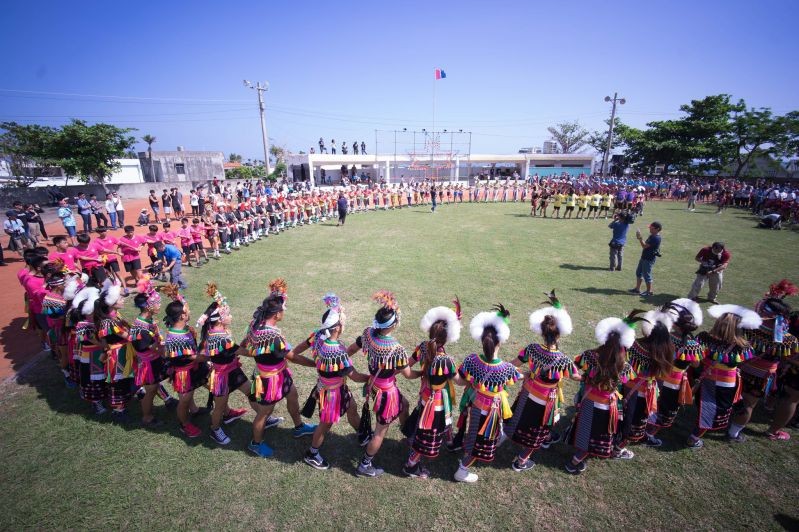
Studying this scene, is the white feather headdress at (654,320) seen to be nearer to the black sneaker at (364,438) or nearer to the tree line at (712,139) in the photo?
the black sneaker at (364,438)

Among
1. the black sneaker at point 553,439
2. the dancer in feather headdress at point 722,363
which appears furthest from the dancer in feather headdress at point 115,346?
the dancer in feather headdress at point 722,363

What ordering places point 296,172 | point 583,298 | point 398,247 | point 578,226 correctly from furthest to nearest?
point 296,172, point 578,226, point 398,247, point 583,298

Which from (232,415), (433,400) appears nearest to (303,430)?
(232,415)

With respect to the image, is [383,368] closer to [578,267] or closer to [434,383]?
[434,383]

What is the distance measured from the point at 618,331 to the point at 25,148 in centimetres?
3947

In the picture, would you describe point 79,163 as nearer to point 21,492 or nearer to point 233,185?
point 233,185

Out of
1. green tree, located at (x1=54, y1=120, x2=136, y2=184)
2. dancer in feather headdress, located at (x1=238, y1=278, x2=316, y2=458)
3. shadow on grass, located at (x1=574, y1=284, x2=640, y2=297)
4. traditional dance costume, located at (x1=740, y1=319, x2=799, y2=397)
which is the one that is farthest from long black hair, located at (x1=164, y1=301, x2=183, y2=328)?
green tree, located at (x1=54, y1=120, x2=136, y2=184)

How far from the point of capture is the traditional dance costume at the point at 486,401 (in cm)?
355

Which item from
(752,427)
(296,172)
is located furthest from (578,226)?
(296,172)

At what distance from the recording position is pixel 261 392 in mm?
3922

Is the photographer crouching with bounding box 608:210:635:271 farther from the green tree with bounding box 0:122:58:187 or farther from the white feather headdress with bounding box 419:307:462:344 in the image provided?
the green tree with bounding box 0:122:58:187

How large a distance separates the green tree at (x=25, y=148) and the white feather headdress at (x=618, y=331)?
36067mm

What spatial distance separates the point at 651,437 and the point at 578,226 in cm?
1605

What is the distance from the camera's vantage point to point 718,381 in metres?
4.19
